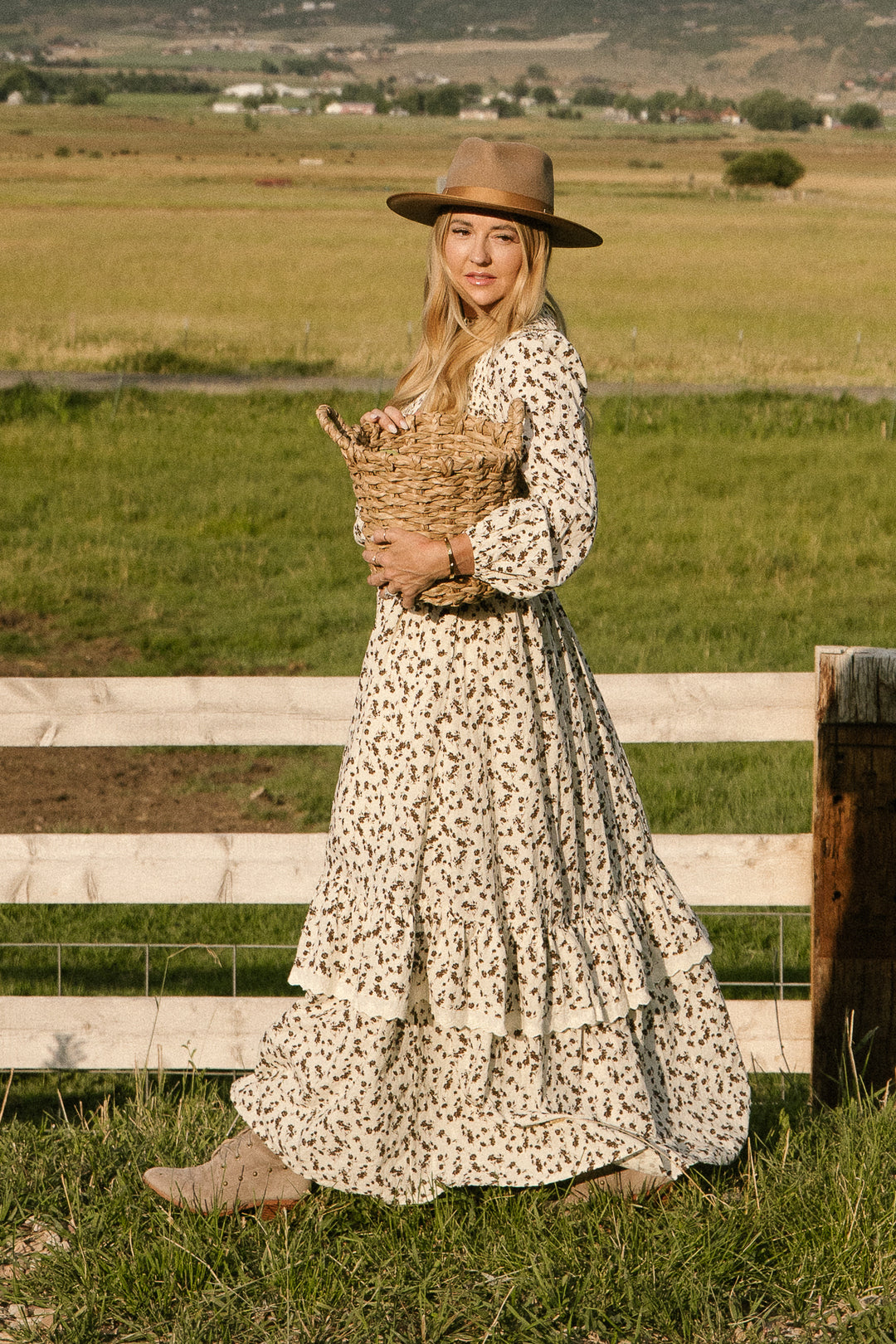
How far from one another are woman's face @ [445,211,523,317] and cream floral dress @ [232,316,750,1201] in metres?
0.13

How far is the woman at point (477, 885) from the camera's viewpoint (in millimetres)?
2738

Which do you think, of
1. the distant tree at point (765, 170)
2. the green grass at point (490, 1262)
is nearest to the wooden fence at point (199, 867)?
the green grass at point (490, 1262)

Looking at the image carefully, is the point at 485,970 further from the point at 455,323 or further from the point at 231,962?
the point at 231,962

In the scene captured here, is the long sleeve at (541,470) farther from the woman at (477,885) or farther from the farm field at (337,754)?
the farm field at (337,754)

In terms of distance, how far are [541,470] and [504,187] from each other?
23.8 inches

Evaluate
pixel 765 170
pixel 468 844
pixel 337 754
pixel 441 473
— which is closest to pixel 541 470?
pixel 441 473

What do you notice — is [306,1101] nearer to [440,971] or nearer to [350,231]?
[440,971]

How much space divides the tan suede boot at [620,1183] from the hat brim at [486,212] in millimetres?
1788

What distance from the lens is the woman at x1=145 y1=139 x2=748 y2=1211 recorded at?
2.74 meters

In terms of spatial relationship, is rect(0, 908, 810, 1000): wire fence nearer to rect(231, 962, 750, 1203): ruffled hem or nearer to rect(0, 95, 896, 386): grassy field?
rect(231, 962, 750, 1203): ruffled hem

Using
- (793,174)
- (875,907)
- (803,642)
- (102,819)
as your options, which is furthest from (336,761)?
(793,174)

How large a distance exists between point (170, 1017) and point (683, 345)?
3081cm

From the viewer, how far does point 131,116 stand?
17550 centimetres

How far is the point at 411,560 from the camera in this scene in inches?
104
